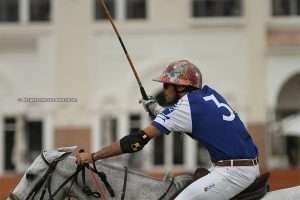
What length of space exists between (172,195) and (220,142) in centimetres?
63

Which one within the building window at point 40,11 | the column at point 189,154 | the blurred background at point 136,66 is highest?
the building window at point 40,11

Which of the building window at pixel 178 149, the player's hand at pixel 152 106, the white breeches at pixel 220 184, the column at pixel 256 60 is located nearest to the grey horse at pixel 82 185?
the white breeches at pixel 220 184

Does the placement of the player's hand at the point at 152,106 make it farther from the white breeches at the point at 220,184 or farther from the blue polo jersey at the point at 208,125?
the white breeches at the point at 220,184

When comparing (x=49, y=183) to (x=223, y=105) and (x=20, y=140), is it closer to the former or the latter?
(x=223, y=105)

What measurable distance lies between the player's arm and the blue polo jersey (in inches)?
3.6

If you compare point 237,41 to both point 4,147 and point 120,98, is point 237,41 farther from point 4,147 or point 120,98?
point 4,147

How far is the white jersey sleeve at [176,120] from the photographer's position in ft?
25.4

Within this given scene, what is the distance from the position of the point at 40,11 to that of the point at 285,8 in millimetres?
8645

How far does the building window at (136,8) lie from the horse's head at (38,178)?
963 inches

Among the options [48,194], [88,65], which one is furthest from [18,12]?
[48,194]

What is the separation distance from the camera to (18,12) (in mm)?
32688

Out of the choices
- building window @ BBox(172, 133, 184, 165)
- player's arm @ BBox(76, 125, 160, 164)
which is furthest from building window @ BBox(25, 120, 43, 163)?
player's arm @ BBox(76, 125, 160, 164)

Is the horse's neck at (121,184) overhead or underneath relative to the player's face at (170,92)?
A: underneath

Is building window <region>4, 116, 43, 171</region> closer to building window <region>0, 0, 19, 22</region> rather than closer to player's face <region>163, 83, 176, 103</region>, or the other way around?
building window <region>0, 0, 19, 22</region>
